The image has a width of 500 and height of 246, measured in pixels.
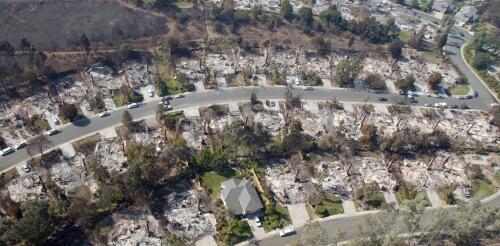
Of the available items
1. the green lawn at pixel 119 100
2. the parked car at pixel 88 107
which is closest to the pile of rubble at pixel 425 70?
the green lawn at pixel 119 100

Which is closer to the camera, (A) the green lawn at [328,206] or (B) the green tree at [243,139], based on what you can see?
(A) the green lawn at [328,206]

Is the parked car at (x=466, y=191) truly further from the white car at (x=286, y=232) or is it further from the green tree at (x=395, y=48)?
the green tree at (x=395, y=48)

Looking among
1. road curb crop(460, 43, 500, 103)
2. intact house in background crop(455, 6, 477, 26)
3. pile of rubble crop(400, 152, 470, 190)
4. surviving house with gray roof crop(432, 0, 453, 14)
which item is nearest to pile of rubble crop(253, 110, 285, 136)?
pile of rubble crop(400, 152, 470, 190)

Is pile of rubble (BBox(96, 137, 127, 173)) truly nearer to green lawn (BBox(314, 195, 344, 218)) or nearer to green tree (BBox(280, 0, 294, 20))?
green lawn (BBox(314, 195, 344, 218))

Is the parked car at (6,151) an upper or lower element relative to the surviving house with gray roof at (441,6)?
lower

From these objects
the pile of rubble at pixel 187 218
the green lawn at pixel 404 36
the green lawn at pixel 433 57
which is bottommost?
the pile of rubble at pixel 187 218

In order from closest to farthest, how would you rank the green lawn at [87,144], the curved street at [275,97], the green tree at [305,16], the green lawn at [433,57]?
the curved street at [275,97], the green lawn at [87,144], the green lawn at [433,57], the green tree at [305,16]

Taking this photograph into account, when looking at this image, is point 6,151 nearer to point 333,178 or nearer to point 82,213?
point 82,213
